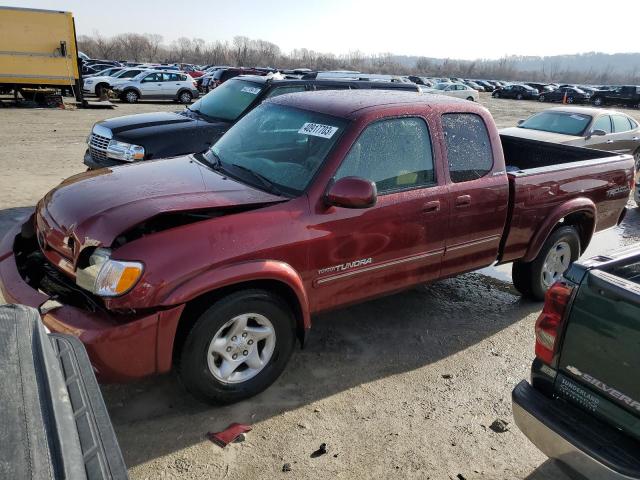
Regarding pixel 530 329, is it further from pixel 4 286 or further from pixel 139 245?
pixel 4 286

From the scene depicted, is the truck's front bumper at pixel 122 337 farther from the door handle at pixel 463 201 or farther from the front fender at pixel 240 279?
the door handle at pixel 463 201

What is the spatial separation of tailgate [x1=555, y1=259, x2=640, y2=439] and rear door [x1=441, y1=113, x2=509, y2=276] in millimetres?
1749

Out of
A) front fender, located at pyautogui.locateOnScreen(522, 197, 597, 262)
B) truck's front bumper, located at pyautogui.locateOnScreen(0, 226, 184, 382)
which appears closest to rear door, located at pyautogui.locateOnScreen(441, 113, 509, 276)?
front fender, located at pyautogui.locateOnScreen(522, 197, 597, 262)

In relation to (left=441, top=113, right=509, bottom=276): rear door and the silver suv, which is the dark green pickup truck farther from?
the silver suv

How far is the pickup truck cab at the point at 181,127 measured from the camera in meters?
6.66

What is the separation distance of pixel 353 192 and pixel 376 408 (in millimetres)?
1457

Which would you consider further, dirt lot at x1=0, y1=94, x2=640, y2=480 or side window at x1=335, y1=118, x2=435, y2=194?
side window at x1=335, y1=118, x2=435, y2=194

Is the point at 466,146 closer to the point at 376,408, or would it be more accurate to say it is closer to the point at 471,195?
the point at 471,195

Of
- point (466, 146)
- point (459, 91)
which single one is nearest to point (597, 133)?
point (466, 146)

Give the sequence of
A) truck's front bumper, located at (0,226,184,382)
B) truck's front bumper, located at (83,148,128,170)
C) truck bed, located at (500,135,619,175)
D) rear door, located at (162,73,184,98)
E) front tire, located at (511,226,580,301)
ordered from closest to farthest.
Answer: truck's front bumper, located at (0,226,184,382) → front tire, located at (511,226,580,301) → truck bed, located at (500,135,619,175) → truck's front bumper, located at (83,148,128,170) → rear door, located at (162,73,184,98)

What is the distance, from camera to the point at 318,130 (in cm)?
380

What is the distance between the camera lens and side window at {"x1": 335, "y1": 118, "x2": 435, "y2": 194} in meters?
3.68

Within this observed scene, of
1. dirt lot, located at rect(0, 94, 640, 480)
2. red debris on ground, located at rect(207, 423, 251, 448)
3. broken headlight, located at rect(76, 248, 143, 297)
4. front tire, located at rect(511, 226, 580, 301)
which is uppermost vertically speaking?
broken headlight, located at rect(76, 248, 143, 297)

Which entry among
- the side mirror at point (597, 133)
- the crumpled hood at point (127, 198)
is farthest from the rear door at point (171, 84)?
the crumpled hood at point (127, 198)
